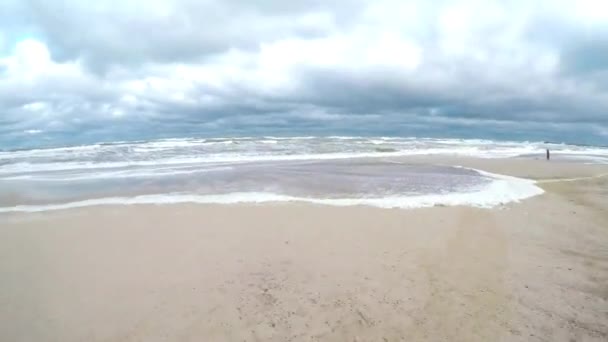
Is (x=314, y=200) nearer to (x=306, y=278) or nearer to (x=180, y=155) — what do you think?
(x=306, y=278)

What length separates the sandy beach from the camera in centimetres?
500

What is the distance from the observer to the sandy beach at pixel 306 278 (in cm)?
500

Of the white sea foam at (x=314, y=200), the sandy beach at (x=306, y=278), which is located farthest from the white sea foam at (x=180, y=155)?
the sandy beach at (x=306, y=278)

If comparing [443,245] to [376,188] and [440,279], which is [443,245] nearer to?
[440,279]

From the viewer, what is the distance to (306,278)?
6.37 meters

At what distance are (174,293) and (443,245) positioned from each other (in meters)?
5.13

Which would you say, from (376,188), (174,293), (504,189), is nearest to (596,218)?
(504,189)

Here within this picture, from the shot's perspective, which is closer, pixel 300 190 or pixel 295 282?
pixel 295 282

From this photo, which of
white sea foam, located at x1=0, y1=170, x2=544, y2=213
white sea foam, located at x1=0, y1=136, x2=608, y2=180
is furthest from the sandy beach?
white sea foam, located at x1=0, y1=136, x2=608, y2=180

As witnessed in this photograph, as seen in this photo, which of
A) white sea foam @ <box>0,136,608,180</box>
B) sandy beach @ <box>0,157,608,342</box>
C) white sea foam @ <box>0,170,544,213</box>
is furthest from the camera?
A: white sea foam @ <box>0,136,608,180</box>

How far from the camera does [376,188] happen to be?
15117mm

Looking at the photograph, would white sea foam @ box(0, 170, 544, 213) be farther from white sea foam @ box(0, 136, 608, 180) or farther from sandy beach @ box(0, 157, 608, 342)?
white sea foam @ box(0, 136, 608, 180)

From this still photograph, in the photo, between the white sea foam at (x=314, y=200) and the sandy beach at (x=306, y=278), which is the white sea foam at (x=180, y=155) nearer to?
the white sea foam at (x=314, y=200)

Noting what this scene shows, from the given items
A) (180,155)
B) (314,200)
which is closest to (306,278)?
(314,200)
